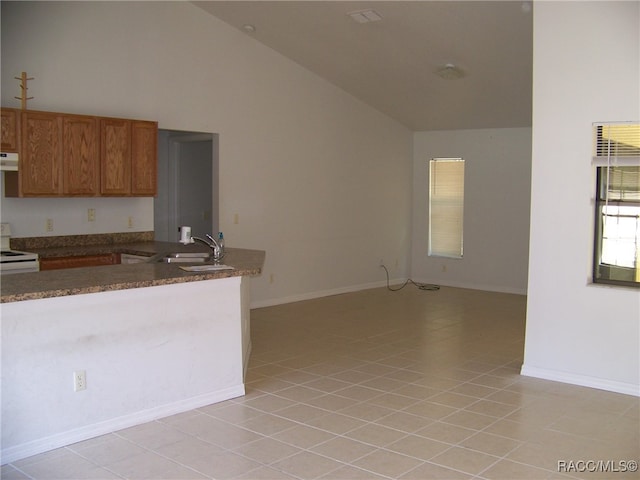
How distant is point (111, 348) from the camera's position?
3859 mm

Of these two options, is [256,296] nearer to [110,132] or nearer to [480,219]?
[110,132]

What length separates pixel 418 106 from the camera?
896cm

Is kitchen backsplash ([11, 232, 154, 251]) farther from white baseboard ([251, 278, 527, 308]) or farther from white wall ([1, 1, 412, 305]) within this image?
white baseboard ([251, 278, 527, 308])

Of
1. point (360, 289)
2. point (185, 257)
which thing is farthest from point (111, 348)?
point (360, 289)

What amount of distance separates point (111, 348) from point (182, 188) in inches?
195

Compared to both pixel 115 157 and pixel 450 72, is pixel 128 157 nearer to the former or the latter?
pixel 115 157

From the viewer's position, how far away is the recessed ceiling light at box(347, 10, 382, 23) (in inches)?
247

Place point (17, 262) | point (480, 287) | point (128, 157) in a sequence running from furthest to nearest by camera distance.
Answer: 1. point (480, 287)
2. point (128, 157)
3. point (17, 262)

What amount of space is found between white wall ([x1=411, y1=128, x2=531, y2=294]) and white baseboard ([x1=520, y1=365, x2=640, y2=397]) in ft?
14.1

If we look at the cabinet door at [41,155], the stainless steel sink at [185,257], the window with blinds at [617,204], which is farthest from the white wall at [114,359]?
the window with blinds at [617,204]

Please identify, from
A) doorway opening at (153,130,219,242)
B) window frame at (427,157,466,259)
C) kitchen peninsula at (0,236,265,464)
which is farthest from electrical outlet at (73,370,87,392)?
window frame at (427,157,466,259)

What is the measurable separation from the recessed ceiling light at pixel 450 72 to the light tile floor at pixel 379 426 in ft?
10.0

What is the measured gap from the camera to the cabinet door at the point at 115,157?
591 cm

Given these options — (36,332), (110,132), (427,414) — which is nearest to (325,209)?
(110,132)
